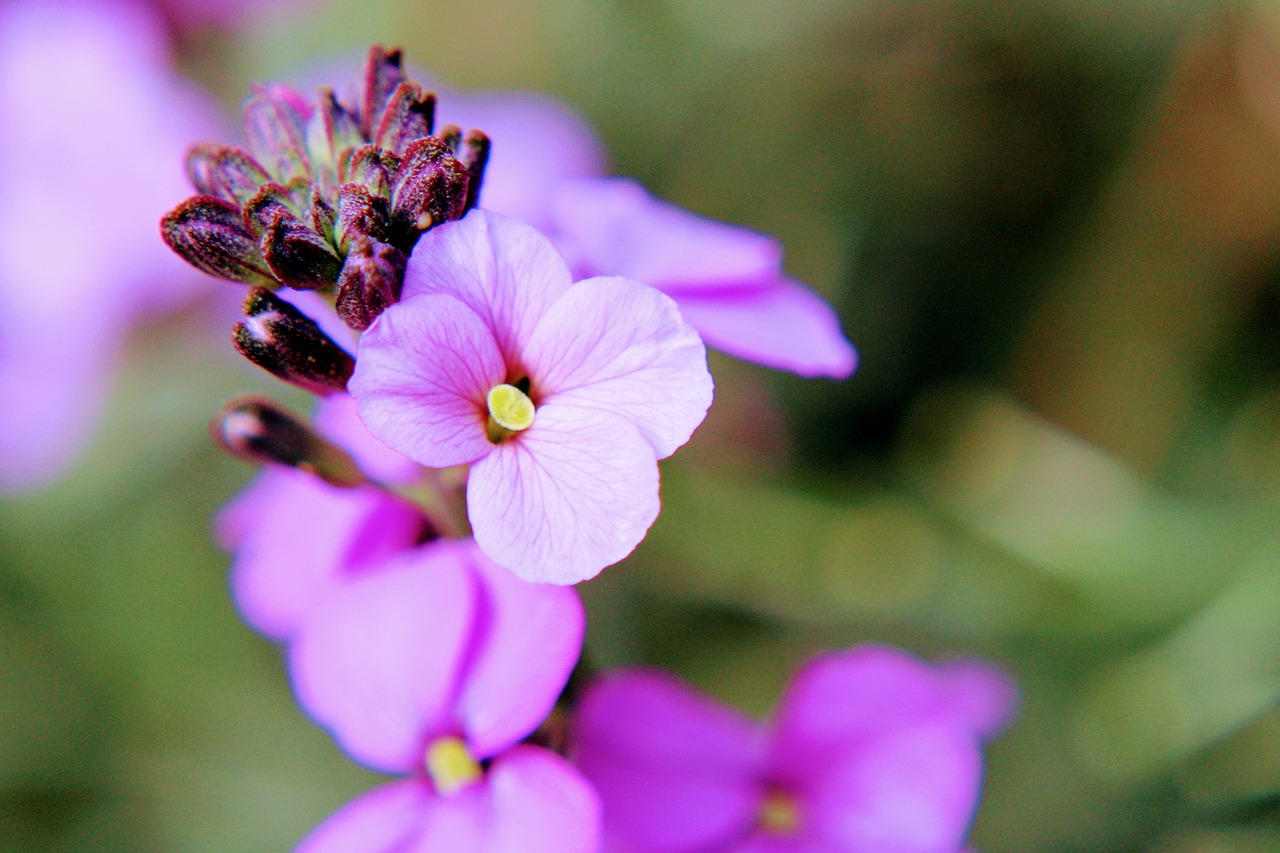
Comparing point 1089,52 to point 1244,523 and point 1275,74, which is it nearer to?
point 1275,74

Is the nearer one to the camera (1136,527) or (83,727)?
(1136,527)

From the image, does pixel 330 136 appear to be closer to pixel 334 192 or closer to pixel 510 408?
pixel 334 192

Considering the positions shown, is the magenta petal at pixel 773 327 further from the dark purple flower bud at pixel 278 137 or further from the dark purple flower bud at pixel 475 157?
the dark purple flower bud at pixel 278 137

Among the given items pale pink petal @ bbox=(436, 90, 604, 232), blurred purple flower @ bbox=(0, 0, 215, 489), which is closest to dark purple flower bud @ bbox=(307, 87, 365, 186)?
pale pink petal @ bbox=(436, 90, 604, 232)

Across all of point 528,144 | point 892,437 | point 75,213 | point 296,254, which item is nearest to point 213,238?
point 296,254

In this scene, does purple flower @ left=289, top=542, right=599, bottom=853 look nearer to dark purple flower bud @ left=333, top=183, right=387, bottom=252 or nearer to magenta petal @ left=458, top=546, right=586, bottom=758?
magenta petal @ left=458, top=546, right=586, bottom=758

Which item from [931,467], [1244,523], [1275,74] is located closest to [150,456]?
[931,467]

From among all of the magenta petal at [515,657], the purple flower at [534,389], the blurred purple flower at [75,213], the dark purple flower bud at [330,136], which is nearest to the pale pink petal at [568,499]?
the purple flower at [534,389]
